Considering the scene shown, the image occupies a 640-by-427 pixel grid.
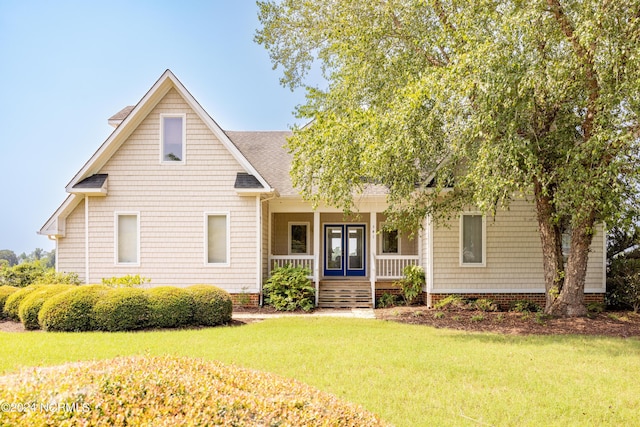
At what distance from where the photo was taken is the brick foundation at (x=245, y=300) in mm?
14852

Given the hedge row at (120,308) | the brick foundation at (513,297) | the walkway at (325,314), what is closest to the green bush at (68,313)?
the hedge row at (120,308)

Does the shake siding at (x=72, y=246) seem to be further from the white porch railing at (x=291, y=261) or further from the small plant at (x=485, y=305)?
the small plant at (x=485, y=305)

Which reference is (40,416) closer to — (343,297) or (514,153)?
(514,153)

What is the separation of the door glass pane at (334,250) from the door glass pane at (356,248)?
1.42 feet

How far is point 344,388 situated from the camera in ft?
20.5

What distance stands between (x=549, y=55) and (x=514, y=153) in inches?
120

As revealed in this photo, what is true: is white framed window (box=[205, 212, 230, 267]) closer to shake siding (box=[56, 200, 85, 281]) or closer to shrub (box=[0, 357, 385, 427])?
shake siding (box=[56, 200, 85, 281])

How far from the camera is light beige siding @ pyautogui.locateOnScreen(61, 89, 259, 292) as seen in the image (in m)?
14.9

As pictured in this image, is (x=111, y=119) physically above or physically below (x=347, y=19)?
below

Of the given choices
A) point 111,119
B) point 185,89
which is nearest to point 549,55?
point 185,89

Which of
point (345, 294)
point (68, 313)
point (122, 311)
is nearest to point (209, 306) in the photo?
point (122, 311)

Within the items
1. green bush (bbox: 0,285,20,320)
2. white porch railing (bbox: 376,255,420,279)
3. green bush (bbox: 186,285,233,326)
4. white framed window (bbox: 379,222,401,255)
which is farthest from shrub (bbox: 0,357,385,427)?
white framed window (bbox: 379,222,401,255)

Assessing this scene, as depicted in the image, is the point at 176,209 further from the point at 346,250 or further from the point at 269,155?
the point at 346,250

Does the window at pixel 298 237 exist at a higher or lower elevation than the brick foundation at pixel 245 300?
higher
